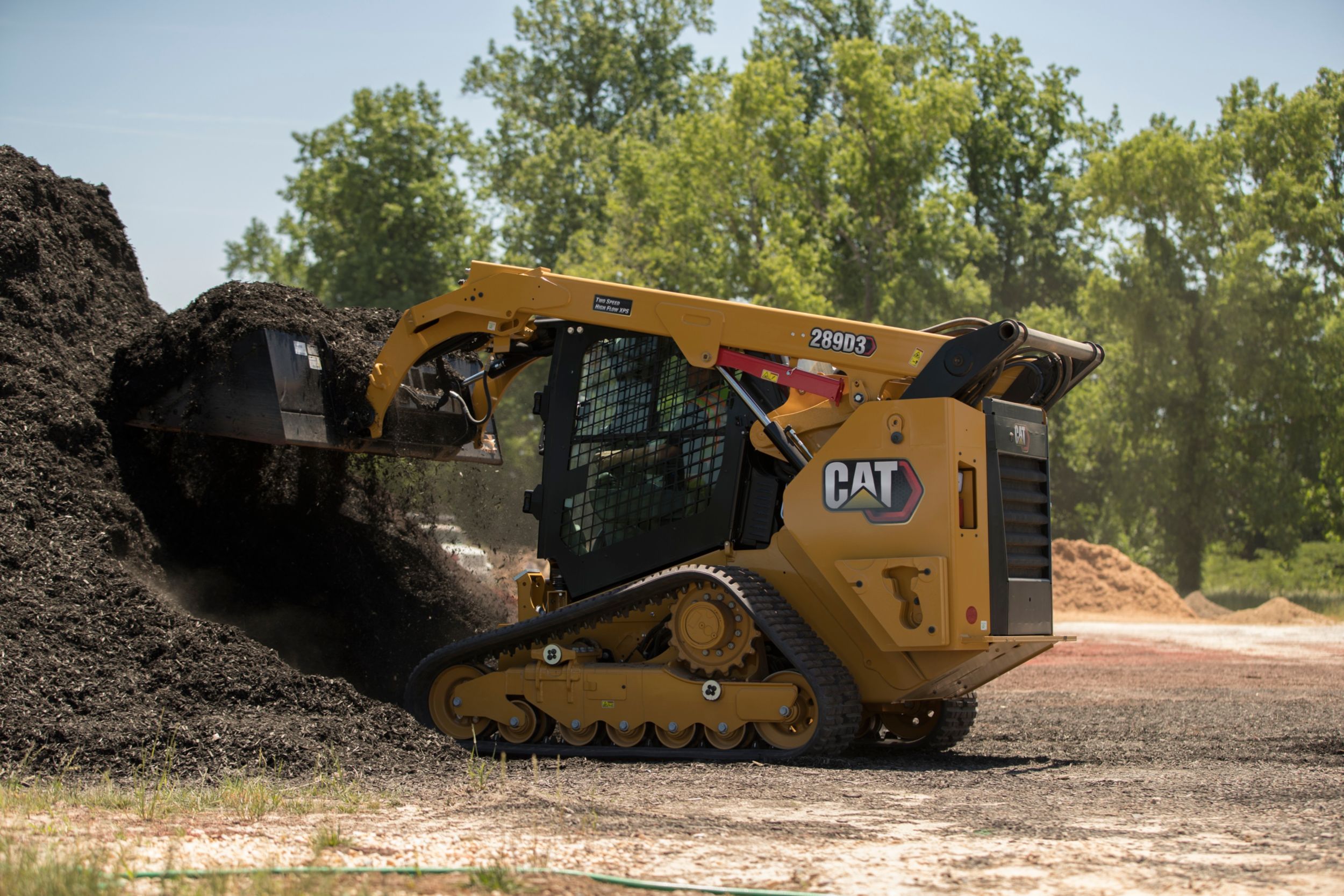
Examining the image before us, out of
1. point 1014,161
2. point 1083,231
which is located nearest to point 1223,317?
point 1083,231

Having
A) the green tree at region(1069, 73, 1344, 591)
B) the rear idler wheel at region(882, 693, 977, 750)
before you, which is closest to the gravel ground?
the rear idler wheel at region(882, 693, 977, 750)

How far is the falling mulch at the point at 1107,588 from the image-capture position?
2827 cm

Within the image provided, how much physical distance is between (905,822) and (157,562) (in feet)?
19.5

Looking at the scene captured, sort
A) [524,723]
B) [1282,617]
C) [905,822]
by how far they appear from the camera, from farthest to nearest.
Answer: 1. [1282,617]
2. [524,723]
3. [905,822]

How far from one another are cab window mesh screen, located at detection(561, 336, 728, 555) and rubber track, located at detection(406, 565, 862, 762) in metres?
0.48

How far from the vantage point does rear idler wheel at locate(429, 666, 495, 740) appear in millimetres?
8867

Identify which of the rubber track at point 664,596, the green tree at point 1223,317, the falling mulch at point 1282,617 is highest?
the green tree at point 1223,317

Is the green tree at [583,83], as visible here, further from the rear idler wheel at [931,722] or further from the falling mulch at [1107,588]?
the rear idler wheel at [931,722]

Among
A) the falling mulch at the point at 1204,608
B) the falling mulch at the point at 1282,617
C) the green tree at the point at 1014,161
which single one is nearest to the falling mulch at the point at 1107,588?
the falling mulch at the point at 1204,608

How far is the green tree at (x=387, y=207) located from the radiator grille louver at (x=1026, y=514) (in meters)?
31.1

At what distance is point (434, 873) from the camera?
430 centimetres

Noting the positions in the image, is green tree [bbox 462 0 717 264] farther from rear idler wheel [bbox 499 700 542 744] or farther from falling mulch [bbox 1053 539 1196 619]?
rear idler wheel [bbox 499 700 542 744]

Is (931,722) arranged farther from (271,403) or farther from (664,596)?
(271,403)

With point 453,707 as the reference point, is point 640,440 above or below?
above
